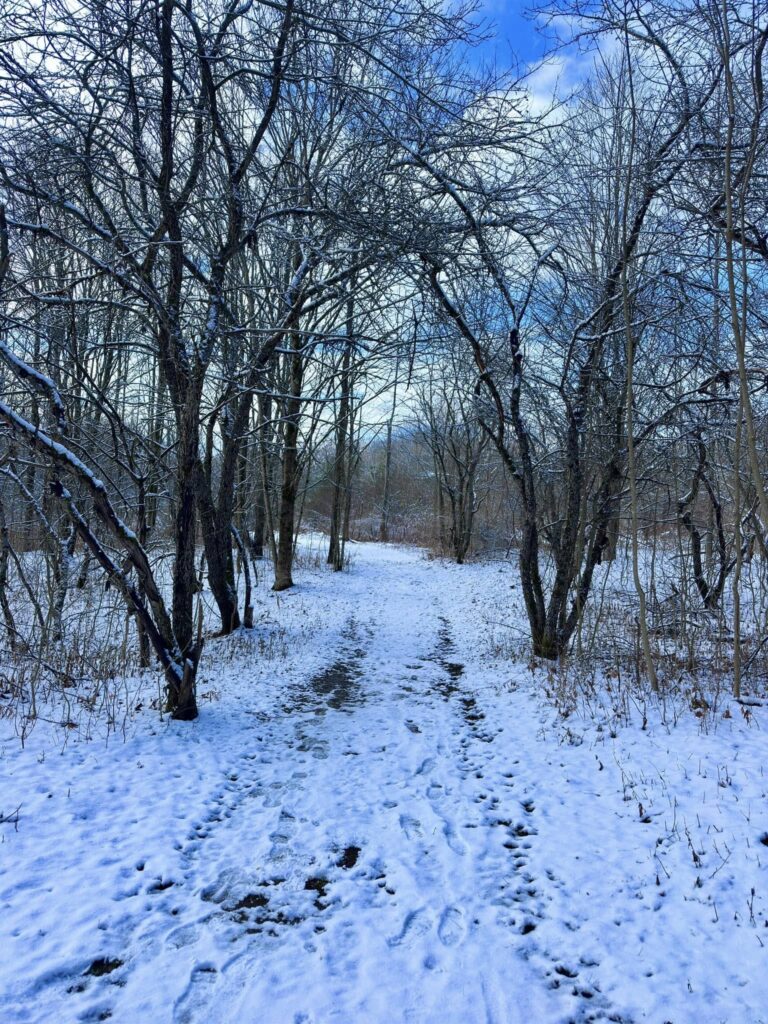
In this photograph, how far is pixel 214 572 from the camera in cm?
899

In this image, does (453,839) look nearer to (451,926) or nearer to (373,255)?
(451,926)

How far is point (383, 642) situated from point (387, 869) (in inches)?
246

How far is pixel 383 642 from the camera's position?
9672mm

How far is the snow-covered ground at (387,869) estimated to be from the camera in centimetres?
245

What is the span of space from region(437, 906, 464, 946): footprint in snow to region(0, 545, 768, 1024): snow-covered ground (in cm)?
2

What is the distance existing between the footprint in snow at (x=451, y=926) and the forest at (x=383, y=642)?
0.10ft

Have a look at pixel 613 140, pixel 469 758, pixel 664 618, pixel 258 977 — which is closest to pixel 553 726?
pixel 469 758

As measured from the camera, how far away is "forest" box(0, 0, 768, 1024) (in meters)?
2.71

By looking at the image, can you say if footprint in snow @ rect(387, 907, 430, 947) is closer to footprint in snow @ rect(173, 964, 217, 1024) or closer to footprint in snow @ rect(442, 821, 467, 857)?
footprint in snow @ rect(442, 821, 467, 857)

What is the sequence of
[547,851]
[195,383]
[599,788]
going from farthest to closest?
[195,383]
[599,788]
[547,851]

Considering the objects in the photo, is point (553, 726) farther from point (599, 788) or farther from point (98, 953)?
point (98, 953)

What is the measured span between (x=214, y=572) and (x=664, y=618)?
678 cm

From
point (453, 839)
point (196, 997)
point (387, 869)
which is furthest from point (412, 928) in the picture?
point (196, 997)

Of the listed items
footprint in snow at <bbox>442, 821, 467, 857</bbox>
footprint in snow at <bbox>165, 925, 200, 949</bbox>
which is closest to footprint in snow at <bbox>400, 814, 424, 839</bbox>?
footprint in snow at <bbox>442, 821, 467, 857</bbox>
